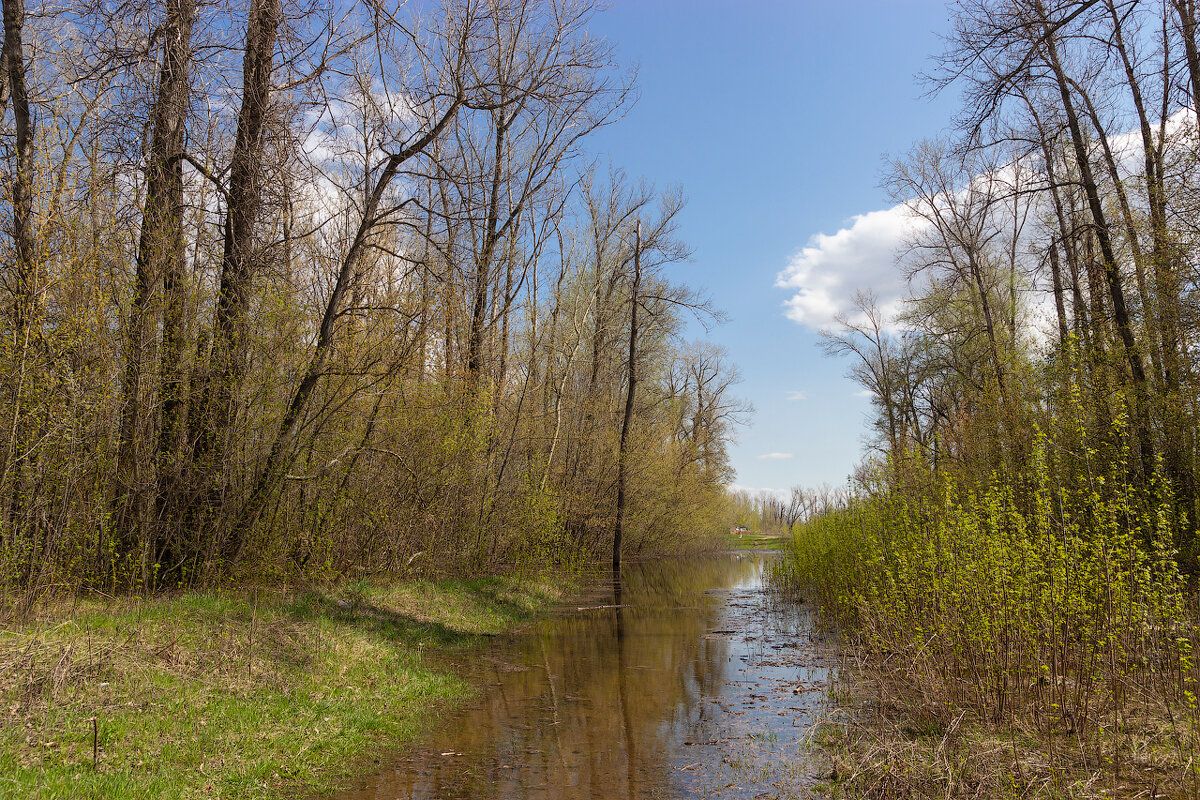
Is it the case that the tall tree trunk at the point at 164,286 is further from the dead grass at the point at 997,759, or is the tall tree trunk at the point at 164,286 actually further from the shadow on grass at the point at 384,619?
the dead grass at the point at 997,759

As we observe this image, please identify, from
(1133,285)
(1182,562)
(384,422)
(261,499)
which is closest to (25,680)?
(261,499)

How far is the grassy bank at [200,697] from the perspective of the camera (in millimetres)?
3775

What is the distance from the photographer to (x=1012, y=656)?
535cm

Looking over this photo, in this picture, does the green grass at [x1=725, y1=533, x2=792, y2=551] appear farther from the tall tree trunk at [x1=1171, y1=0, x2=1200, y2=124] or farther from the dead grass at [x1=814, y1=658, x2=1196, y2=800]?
the dead grass at [x1=814, y1=658, x2=1196, y2=800]

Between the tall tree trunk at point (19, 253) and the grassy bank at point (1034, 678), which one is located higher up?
the tall tree trunk at point (19, 253)

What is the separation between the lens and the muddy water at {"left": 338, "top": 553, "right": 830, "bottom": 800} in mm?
4633

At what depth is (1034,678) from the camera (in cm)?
500

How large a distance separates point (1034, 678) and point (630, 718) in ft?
11.4

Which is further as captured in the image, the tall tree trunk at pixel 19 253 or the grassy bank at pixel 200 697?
the tall tree trunk at pixel 19 253

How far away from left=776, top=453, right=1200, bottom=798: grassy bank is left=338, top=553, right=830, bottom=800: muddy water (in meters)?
0.75

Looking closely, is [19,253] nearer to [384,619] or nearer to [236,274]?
[236,274]

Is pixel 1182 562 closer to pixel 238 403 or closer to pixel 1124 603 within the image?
pixel 1124 603

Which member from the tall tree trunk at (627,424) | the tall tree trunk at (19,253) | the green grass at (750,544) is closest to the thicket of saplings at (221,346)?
the tall tree trunk at (19,253)

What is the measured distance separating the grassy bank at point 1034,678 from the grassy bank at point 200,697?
3.80m
